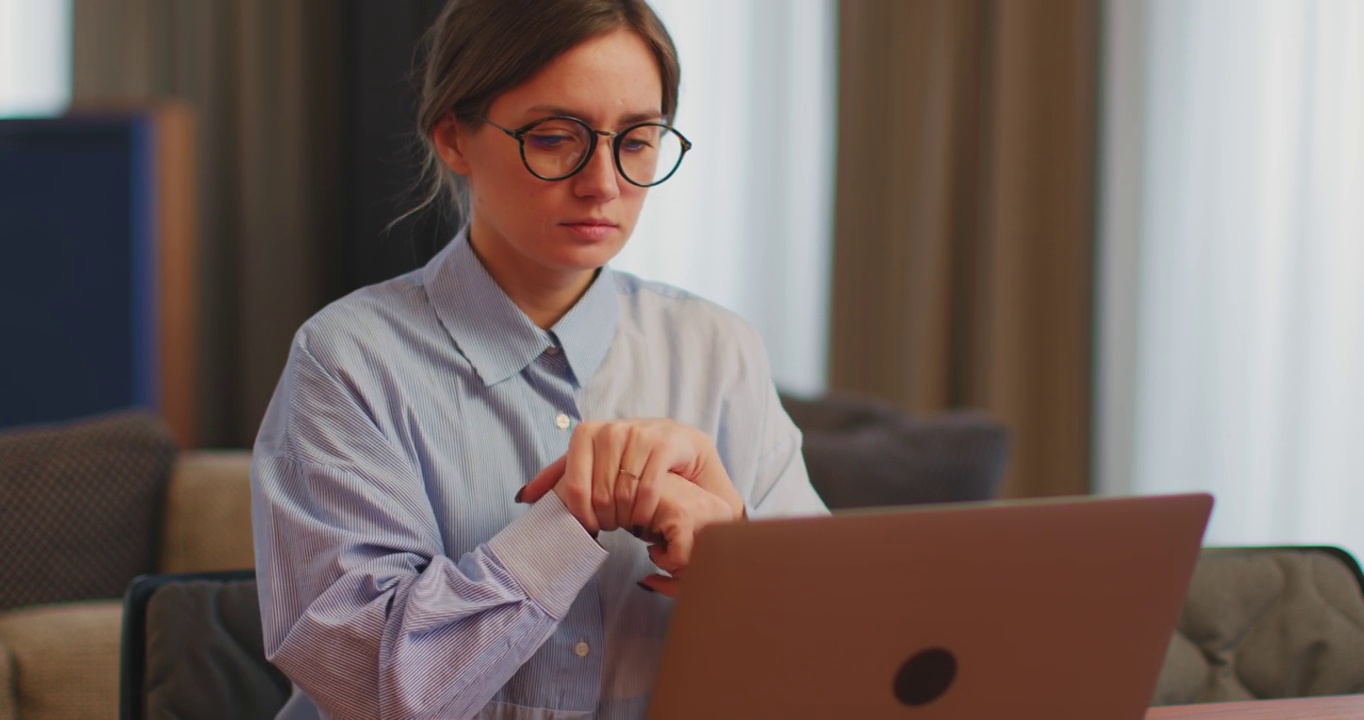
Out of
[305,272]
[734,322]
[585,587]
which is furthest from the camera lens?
[305,272]

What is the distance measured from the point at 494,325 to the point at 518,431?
0.12m

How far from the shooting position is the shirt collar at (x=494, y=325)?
133cm

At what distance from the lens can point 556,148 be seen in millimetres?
1266

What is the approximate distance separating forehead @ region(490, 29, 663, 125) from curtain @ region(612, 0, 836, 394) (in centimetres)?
244

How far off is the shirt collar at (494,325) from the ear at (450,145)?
2.9 inches

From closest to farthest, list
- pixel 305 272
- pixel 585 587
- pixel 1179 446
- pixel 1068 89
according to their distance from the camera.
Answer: pixel 585 587 → pixel 1179 446 → pixel 1068 89 → pixel 305 272

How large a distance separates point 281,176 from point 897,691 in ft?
11.6

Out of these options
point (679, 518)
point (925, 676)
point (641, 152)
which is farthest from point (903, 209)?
point (925, 676)

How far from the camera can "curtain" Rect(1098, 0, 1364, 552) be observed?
2781 millimetres

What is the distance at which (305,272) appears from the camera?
4.04 m

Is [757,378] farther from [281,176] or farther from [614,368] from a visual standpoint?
[281,176]

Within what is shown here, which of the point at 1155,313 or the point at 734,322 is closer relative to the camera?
the point at 734,322

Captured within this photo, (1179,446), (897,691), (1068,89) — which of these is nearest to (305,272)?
(1068,89)

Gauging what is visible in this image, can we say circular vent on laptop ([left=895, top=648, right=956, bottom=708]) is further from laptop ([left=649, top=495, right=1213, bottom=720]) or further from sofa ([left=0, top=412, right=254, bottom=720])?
sofa ([left=0, top=412, right=254, bottom=720])
